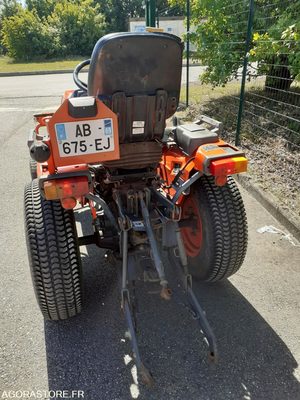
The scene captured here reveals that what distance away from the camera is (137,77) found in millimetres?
2133

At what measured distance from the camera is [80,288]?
2244 millimetres

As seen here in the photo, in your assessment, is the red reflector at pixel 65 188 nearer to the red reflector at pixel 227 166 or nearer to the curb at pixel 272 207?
the red reflector at pixel 227 166

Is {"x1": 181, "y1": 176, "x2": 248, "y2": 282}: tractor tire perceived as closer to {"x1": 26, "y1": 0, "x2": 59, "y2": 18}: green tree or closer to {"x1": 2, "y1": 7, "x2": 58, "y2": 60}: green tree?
{"x1": 2, "y1": 7, "x2": 58, "y2": 60}: green tree

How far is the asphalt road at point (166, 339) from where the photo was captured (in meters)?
2.01

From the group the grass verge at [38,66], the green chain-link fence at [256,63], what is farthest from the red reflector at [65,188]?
the grass verge at [38,66]

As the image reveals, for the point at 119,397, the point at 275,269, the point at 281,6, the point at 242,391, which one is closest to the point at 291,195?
the point at 275,269

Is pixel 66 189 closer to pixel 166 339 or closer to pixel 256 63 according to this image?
pixel 166 339

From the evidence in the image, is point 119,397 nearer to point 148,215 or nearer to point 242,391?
point 242,391

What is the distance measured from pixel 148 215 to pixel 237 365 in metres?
1.05

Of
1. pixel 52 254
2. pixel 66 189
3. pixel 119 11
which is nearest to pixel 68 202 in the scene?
pixel 66 189

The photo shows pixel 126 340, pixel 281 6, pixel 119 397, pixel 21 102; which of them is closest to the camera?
pixel 119 397

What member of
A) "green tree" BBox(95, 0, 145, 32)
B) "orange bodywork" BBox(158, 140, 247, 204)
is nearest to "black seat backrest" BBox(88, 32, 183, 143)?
"orange bodywork" BBox(158, 140, 247, 204)

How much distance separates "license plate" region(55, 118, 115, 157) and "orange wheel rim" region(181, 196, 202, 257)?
92 centimetres

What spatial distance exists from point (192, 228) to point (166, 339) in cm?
84
